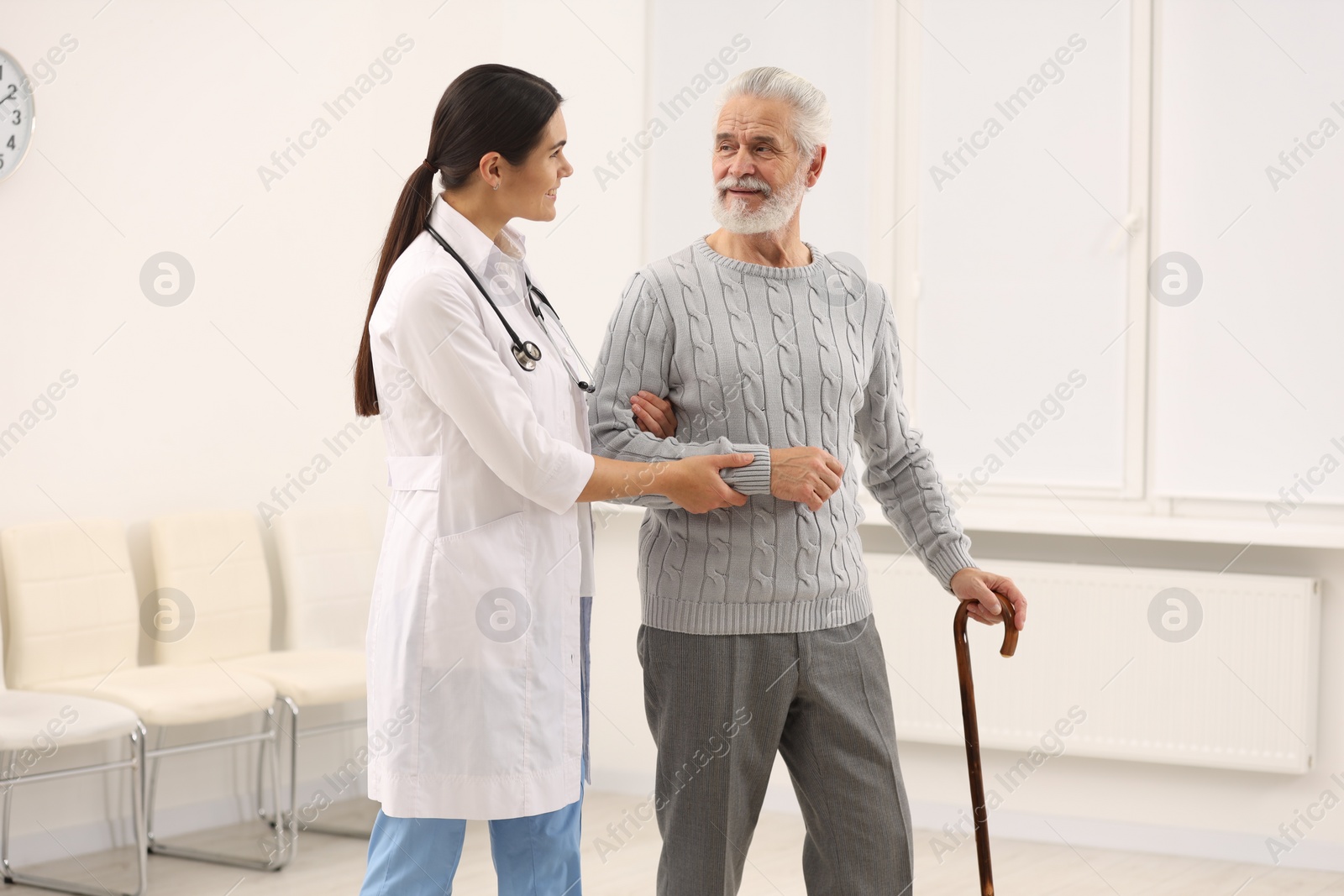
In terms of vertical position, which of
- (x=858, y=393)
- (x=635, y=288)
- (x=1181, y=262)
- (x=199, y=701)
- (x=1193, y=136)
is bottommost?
(x=199, y=701)

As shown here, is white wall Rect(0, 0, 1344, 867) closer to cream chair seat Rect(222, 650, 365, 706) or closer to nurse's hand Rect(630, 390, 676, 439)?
cream chair seat Rect(222, 650, 365, 706)

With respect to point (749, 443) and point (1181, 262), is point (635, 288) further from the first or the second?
point (1181, 262)

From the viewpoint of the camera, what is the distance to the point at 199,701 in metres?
3.28

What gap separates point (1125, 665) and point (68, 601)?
2.82 meters

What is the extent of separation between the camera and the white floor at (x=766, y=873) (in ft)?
10.9

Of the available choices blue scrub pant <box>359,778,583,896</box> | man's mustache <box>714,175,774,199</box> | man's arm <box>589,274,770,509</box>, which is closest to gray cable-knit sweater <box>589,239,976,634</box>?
man's arm <box>589,274,770,509</box>

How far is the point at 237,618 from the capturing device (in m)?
3.75

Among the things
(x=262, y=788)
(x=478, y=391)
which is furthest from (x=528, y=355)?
(x=262, y=788)

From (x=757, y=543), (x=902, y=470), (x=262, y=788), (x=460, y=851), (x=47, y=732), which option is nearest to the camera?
(x=460, y=851)

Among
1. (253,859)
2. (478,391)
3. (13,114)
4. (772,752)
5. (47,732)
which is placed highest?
(13,114)

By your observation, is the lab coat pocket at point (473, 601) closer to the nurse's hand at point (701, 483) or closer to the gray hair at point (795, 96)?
the nurse's hand at point (701, 483)

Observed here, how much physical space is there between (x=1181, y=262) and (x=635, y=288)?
8.03 ft

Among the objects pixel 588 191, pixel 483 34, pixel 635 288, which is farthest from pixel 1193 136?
pixel 635 288

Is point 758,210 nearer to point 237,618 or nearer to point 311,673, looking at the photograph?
point 311,673
